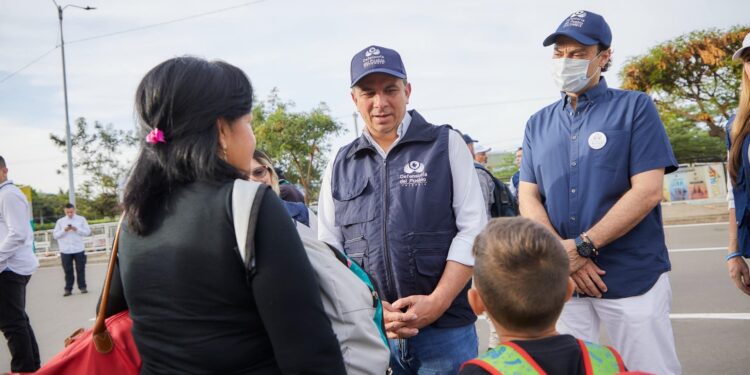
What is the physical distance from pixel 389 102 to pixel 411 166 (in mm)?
361

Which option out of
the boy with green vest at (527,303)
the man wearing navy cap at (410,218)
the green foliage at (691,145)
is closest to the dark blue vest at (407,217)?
the man wearing navy cap at (410,218)

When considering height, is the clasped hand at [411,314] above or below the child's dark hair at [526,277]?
below

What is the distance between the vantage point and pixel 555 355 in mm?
1485

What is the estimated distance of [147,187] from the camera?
1443mm

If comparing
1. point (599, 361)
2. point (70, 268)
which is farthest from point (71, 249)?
point (599, 361)

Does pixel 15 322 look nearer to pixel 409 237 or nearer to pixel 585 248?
pixel 409 237

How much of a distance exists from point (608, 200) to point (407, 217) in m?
0.96

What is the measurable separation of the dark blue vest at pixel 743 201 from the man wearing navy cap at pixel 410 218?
5.46ft

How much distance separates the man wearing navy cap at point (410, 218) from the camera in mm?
2307

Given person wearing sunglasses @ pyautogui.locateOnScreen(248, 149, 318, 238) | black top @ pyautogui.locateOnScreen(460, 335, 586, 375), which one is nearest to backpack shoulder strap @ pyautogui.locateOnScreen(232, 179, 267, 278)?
black top @ pyautogui.locateOnScreen(460, 335, 586, 375)

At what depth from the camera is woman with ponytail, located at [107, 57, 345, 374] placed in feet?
4.31

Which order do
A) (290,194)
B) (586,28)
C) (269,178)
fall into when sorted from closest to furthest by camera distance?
(586,28), (269,178), (290,194)

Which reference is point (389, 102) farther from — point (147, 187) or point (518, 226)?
point (147, 187)

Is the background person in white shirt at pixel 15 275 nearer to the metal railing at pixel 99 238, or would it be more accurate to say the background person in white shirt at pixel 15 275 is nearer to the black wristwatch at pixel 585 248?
the black wristwatch at pixel 585 248
